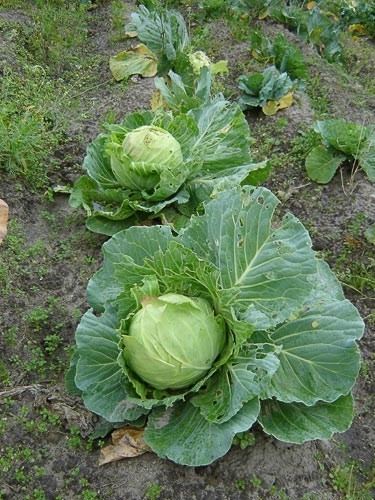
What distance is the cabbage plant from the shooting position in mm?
2594

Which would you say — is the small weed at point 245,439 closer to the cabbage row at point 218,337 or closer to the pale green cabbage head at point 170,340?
the cabbage row at point 218,337

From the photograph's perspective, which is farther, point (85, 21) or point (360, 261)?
point (85, 21)

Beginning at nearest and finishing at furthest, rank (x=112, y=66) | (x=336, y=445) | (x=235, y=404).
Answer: (x=235, y=404), (x=336, y=445), (x=112, y=66)

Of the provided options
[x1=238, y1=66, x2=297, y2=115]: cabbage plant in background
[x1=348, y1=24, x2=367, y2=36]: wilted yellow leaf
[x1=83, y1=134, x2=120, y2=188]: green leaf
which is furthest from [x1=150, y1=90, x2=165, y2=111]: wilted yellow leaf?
[x1=348, y1=24, x2=367, y2=36]: wilted yellow leaf

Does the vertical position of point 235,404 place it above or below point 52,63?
above

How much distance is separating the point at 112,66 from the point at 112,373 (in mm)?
3710

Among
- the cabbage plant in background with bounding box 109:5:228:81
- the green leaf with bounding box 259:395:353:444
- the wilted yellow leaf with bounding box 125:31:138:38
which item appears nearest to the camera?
the green leaf with bounding box 259:395:353:444

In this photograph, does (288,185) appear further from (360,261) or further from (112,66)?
(112,66)

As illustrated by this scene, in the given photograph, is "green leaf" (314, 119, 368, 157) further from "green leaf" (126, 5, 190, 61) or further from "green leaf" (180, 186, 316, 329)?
"green leaf" (180, 186, 316, 329)

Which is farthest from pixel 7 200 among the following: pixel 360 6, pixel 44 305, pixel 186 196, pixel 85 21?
pixel 360 6

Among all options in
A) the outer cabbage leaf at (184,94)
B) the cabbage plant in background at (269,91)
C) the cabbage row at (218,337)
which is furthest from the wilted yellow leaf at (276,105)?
the cabbage row at (218,337)

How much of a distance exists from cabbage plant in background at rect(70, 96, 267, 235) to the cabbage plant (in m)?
0.91

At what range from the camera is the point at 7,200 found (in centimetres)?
415

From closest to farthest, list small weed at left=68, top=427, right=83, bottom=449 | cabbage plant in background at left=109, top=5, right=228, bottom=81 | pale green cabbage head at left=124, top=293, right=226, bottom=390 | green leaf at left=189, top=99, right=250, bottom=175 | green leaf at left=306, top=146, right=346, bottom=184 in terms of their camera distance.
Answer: pale green cabbage head at left=124, top=293, right=226, bottom=390 → small weed at left=68, top=427, right=83, bottom=449 → green leaf at left=189, top=99, right=250, bottom=175 → green leaf at left=306, top=146, right=346, bottom=184 → cabbage plant in background at left=109, top=5, right=228, bottom=81
